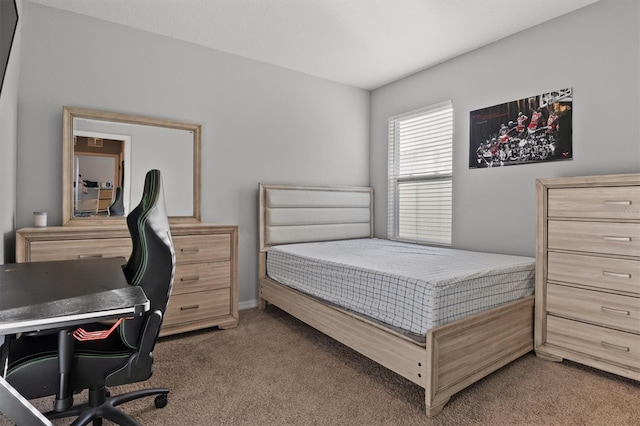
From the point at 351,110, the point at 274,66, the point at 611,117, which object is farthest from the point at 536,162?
the point at 274,66

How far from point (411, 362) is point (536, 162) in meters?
2.07

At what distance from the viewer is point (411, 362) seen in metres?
1.91

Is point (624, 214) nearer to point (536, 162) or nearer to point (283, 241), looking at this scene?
point (536, 162)

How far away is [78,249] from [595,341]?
343 centimetres

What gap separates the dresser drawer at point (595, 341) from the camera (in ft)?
6.94

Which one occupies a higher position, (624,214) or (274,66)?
(274,66)

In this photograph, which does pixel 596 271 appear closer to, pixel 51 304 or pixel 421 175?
pixel 421 175

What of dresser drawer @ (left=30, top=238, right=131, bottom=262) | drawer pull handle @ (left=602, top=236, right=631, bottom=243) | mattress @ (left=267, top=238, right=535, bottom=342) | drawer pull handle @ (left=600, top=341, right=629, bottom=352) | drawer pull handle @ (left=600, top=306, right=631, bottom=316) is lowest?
drawer pull handle @ (left=600, top=341, right=629, bottom=352)

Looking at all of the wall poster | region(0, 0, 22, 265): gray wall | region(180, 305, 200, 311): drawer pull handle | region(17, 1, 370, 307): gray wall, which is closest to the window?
the wall poster

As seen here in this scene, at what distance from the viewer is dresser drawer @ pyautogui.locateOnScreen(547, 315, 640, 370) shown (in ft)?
6.94

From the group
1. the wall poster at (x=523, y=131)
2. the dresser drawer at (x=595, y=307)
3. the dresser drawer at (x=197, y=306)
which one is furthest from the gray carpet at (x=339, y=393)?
the wall poster at (x=523, y=131)

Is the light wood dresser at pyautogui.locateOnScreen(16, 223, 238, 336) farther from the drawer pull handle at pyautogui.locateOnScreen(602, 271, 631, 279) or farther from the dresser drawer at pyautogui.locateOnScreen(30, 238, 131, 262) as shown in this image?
the drawer pull handle at pyautogui.locateOnScreen(602, 271, 631, 279)

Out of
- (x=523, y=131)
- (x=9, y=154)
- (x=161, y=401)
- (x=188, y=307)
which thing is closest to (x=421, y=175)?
(x=523, y=131)

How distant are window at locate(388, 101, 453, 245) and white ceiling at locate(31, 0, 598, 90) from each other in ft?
2.15
